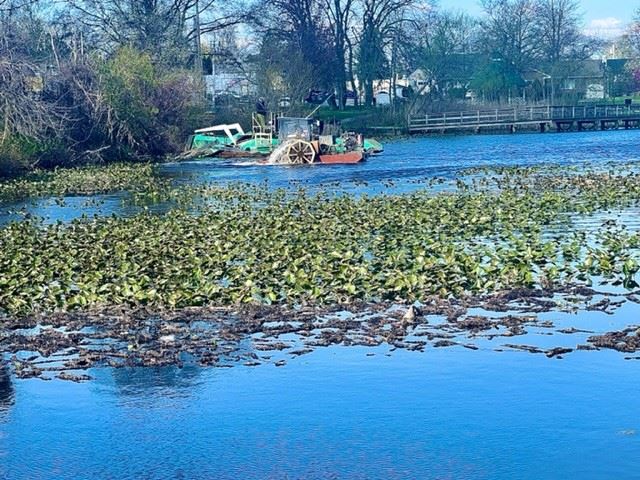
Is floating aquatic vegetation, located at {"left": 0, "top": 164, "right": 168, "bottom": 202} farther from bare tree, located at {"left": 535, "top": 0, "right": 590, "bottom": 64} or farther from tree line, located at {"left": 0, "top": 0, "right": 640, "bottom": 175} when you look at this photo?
bare tree, located at {"left": 535, "top": 0, "right": 590, "bottom": 64}

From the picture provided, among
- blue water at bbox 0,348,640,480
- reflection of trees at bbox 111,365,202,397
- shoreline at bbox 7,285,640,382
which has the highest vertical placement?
shoreline at bbox 7,285,640,382

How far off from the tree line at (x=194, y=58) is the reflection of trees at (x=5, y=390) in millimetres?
32615

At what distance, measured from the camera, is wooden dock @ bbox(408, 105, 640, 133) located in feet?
269

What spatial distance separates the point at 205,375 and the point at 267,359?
2.68ft

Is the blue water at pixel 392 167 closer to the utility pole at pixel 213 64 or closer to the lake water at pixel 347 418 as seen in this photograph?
A: the utility pole at pixel 213 64

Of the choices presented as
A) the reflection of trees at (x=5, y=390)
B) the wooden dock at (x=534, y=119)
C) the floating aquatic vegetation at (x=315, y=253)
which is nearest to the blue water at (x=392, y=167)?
the floating aquatic vegetation at (x=315, y=253)

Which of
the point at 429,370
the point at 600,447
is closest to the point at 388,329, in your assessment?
the point at 429,370

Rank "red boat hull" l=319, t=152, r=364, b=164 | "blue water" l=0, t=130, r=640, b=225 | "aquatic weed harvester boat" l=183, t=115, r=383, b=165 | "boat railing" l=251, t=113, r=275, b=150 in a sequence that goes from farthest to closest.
Answer: "boat railing" l=251, t=113, r=275, b=150 < "aquatic weed harvester boat" l=183, t=115, r=383, b=165 < "red boat hull" l=319, t=152, r=364, b=164 < "blue water" l=0, t=130, r=640, b=225

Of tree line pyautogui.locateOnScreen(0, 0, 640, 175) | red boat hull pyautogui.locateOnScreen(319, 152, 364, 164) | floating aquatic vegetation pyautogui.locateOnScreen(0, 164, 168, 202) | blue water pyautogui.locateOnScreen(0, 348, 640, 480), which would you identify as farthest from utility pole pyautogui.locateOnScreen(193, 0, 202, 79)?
blue water pyautogui.locateOnScreen(0, 348, 640, 480)

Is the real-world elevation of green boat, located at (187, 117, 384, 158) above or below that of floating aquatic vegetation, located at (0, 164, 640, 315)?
above

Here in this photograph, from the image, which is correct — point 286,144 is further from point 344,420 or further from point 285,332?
point 344,420

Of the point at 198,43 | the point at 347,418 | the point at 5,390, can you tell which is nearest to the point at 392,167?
the point at 198,43

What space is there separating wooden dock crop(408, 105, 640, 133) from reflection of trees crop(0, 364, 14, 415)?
231 feet

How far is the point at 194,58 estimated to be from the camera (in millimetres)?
75875
